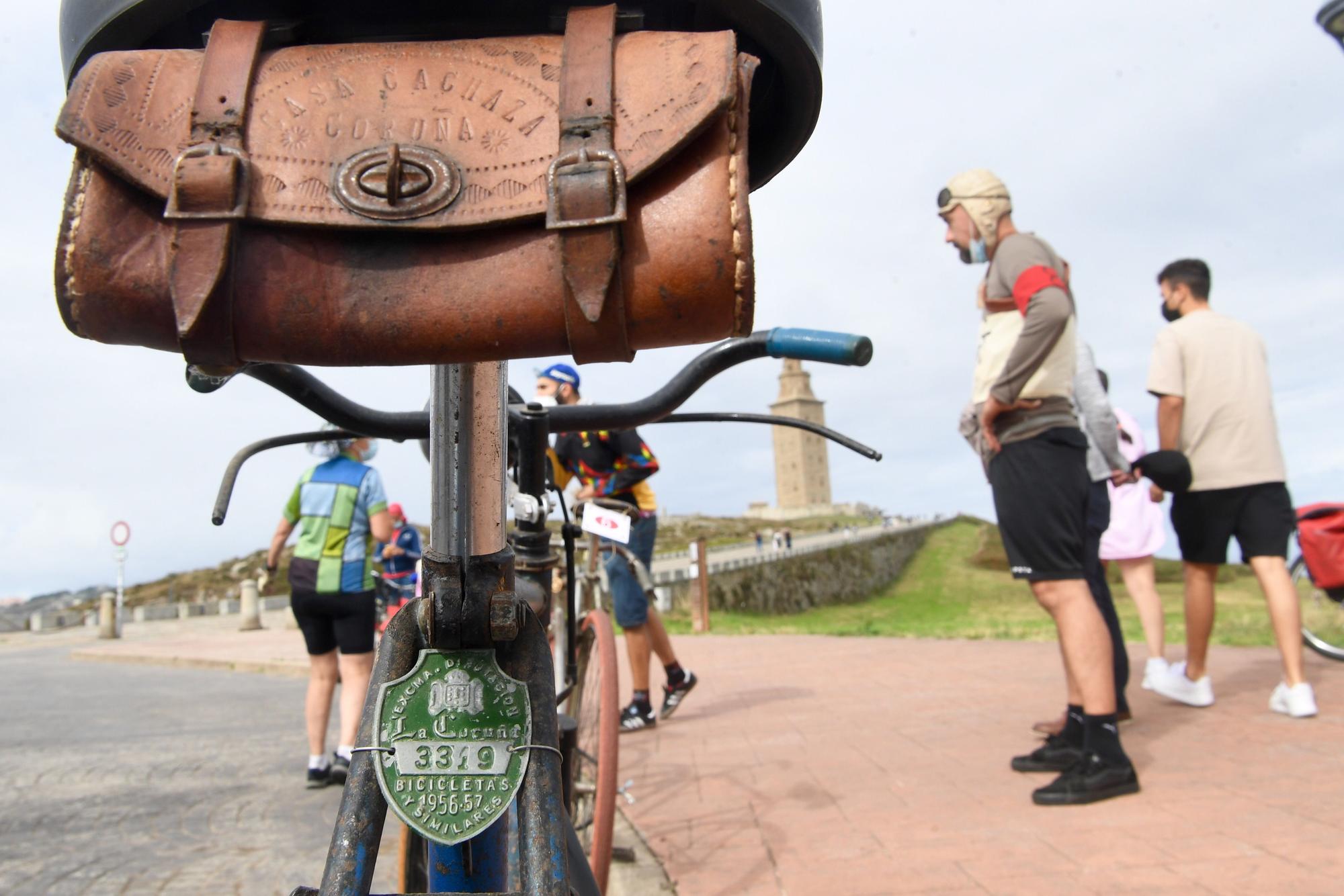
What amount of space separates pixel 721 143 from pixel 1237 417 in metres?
4.21

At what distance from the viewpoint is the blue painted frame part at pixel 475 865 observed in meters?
1.23

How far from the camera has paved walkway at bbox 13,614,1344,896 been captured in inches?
100

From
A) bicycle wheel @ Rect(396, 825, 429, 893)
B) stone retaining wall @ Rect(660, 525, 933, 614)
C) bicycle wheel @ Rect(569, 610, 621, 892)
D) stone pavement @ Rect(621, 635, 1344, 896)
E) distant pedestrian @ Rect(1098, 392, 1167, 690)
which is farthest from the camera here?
stone retaining wall @ Rect(660, 525, 933, 614)

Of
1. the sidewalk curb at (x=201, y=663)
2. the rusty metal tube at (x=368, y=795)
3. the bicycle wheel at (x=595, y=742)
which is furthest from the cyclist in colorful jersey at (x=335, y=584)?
the sidewalk curb at (x=201, y=663)

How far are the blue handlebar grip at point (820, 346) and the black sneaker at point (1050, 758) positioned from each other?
276cm

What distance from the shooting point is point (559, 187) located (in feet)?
3.26

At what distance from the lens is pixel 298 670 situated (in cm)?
950

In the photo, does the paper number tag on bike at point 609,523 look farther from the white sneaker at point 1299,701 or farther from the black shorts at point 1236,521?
the white sneaker at point 1299,701

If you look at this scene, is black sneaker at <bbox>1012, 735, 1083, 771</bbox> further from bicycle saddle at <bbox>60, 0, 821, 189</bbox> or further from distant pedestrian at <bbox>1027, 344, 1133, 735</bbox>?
bicycle saddle at <bbox>60, 0, 821, 189</bbox>

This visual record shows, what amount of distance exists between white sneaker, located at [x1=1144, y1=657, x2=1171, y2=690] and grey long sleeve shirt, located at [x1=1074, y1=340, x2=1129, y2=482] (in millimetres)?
1064

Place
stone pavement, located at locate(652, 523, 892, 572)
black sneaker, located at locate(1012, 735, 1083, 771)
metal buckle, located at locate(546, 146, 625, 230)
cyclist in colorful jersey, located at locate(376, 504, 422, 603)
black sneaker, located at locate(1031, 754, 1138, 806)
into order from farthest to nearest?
stone pavement, located at locate(652, 523, 892, 572)
cyclist in colorful jersey, located at locate(376, 504, 422, 603)
black sneaker, located at locate(1012, 735, 1083, 771)
black sneaker, located at locate(1031, 754, 1138, 806)
metal buckle, located at locate(546, 146, 625, 230)

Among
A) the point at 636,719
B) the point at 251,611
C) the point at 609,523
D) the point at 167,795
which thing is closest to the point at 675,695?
the point at 636,719

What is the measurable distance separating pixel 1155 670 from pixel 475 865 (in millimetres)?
4419

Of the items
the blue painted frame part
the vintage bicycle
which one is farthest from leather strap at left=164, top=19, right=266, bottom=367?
the blue painted frame part
